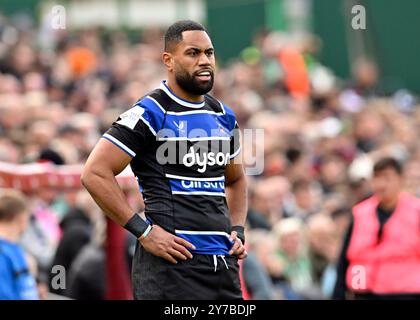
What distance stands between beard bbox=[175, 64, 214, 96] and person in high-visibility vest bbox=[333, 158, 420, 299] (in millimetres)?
3369

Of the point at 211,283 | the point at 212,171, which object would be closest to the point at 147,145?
the point at 212,171

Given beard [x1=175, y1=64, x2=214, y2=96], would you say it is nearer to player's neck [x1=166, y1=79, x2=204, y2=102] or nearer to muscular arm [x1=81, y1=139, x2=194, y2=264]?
player's neck [x1=166, y1=79, x2=204, y2=102]

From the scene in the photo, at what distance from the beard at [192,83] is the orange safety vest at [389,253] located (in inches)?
133

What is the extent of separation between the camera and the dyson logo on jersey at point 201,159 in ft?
21.5

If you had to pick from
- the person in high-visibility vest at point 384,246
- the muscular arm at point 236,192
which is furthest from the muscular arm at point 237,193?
the person in high-visibility vest at point 384,246

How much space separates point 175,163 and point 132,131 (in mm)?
292

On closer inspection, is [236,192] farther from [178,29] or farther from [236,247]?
[178,29]

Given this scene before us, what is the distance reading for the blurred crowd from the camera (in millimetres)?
11109

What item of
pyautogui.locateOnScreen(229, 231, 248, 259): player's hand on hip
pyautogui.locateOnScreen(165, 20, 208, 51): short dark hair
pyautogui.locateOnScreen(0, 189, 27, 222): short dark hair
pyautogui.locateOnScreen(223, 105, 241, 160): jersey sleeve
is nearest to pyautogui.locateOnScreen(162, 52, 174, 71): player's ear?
pyautogui.locateOnScreen(165, 20, 208, 51): short dark hair

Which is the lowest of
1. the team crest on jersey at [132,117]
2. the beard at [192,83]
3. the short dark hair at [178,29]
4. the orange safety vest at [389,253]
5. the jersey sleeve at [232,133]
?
the orange safety vest at [389,253]

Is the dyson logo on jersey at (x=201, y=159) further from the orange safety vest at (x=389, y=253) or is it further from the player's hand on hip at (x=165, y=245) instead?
the orange safety vest at (x=389, y=253)

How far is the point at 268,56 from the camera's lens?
22.2m

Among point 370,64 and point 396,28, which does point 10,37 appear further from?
point 396,28

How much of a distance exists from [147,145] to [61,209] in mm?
5538
